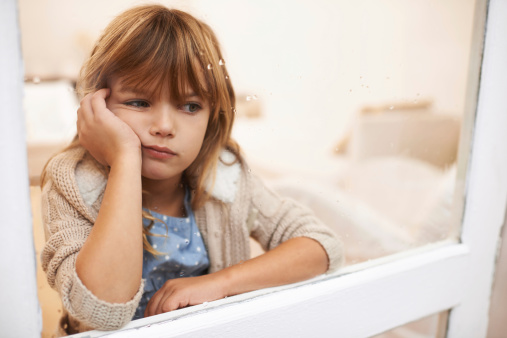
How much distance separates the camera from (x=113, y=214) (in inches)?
14.8

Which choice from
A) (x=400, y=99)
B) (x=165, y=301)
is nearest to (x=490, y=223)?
(x=400, y=99)

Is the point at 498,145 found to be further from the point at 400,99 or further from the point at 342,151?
the point at 342,151

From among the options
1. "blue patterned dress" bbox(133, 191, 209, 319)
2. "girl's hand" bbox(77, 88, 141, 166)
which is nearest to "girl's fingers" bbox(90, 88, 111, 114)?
"girl's hand" bbox(77, 88, 141, 166)

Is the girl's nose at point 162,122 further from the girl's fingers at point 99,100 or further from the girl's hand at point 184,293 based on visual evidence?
the girl's hand at point 184,293

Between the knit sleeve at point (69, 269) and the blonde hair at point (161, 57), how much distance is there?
0.24ft

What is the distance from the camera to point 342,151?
90 cm

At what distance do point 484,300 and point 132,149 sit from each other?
660 mm

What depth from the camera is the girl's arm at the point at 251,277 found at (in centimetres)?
45

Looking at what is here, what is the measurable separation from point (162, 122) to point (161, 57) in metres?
0.07

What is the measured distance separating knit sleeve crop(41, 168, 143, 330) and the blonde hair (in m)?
0.07

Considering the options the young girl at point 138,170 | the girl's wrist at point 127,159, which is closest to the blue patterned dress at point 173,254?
the young girl at point 138,170

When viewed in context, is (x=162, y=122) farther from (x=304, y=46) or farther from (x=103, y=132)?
(x=304, y=46)

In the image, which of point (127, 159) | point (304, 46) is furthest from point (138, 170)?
point (304, 46)

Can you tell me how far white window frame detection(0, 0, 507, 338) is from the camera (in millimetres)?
311
